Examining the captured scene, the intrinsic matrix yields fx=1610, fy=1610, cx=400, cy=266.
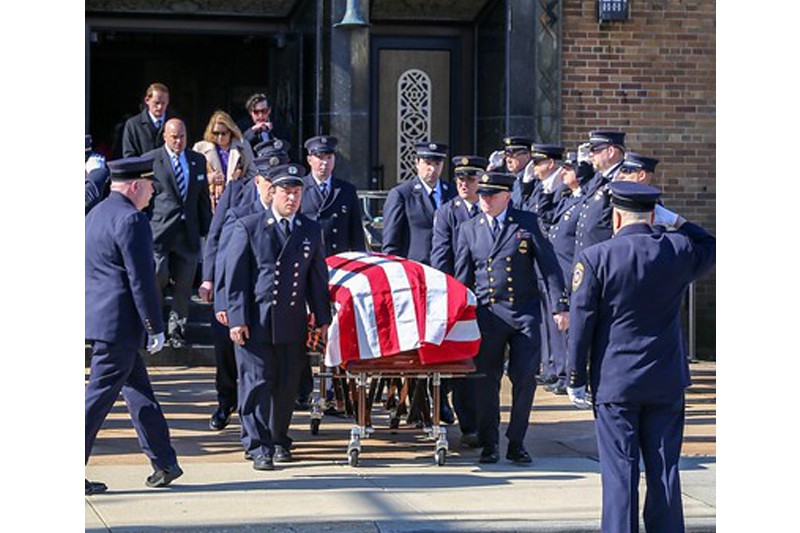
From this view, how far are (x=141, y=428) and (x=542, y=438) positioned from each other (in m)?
3.46

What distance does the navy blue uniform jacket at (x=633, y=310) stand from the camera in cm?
806

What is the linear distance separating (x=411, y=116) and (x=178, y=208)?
4.30 meters

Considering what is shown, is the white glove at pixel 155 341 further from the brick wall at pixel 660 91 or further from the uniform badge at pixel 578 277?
the brick wall at pixel 660 91

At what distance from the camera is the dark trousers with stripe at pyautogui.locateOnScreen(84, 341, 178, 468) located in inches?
362

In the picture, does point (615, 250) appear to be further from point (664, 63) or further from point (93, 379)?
point (664, 63)

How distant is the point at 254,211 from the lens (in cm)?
1109

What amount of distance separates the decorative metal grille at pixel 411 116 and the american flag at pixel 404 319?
6906 mm

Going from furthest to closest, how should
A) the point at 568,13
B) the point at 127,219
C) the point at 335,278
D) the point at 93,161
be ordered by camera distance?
1. the point at 568,13
2. the point at 93,161
3. the point at 335,278
4. the point at 127,219

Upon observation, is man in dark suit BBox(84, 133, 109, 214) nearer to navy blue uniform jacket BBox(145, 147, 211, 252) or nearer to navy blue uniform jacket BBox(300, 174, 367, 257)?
navy blue uniform jacket BBox(145, 147, 211, 252)

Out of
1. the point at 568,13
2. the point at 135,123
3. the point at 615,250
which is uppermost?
the point at 568,13

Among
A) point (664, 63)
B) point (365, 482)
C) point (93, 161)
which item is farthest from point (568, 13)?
point (365, 482)

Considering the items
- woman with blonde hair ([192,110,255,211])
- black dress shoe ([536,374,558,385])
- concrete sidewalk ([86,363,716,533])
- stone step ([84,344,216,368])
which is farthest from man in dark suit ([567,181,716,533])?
stone step ([84,344,216,368])

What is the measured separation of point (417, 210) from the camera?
1255cm

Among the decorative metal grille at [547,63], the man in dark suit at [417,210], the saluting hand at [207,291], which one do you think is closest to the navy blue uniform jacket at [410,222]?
the man in dark suit at [417,210]
